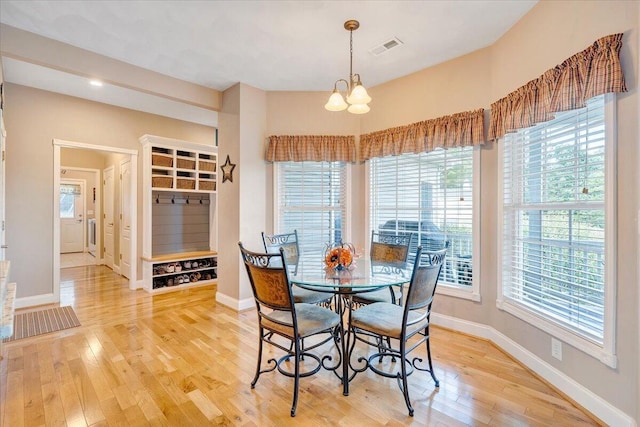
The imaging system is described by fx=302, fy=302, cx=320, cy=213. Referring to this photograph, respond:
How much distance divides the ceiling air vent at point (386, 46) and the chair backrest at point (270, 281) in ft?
7.58

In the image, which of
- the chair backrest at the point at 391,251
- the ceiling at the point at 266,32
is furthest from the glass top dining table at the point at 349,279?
the ceiling at the point at 266,32

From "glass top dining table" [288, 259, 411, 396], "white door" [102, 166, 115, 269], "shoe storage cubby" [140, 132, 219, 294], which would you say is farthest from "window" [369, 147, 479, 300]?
"white door" [102, 166, 115, 269]

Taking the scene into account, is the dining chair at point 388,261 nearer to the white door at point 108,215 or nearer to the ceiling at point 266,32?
the ceiling at point 266,32

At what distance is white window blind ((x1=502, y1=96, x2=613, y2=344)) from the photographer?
6.40 feet

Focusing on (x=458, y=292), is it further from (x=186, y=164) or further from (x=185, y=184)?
(x=186, y=164)

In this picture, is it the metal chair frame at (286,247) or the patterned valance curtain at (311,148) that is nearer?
the metal chair frame at (286,247)

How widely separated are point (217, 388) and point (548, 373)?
2.44m

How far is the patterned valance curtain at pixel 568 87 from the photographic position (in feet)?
5.82

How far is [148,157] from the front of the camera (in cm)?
476

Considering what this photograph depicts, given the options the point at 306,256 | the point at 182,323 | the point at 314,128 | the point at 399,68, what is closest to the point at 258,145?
the point at 314,128

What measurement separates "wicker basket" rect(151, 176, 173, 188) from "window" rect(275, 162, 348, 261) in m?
2.03

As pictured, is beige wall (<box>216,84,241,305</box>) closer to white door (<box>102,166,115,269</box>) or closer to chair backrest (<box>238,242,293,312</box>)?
chair backrest (<box>238,242,293,312</box>)

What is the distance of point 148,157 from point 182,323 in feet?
9.07

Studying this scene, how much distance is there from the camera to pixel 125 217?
5.21m
